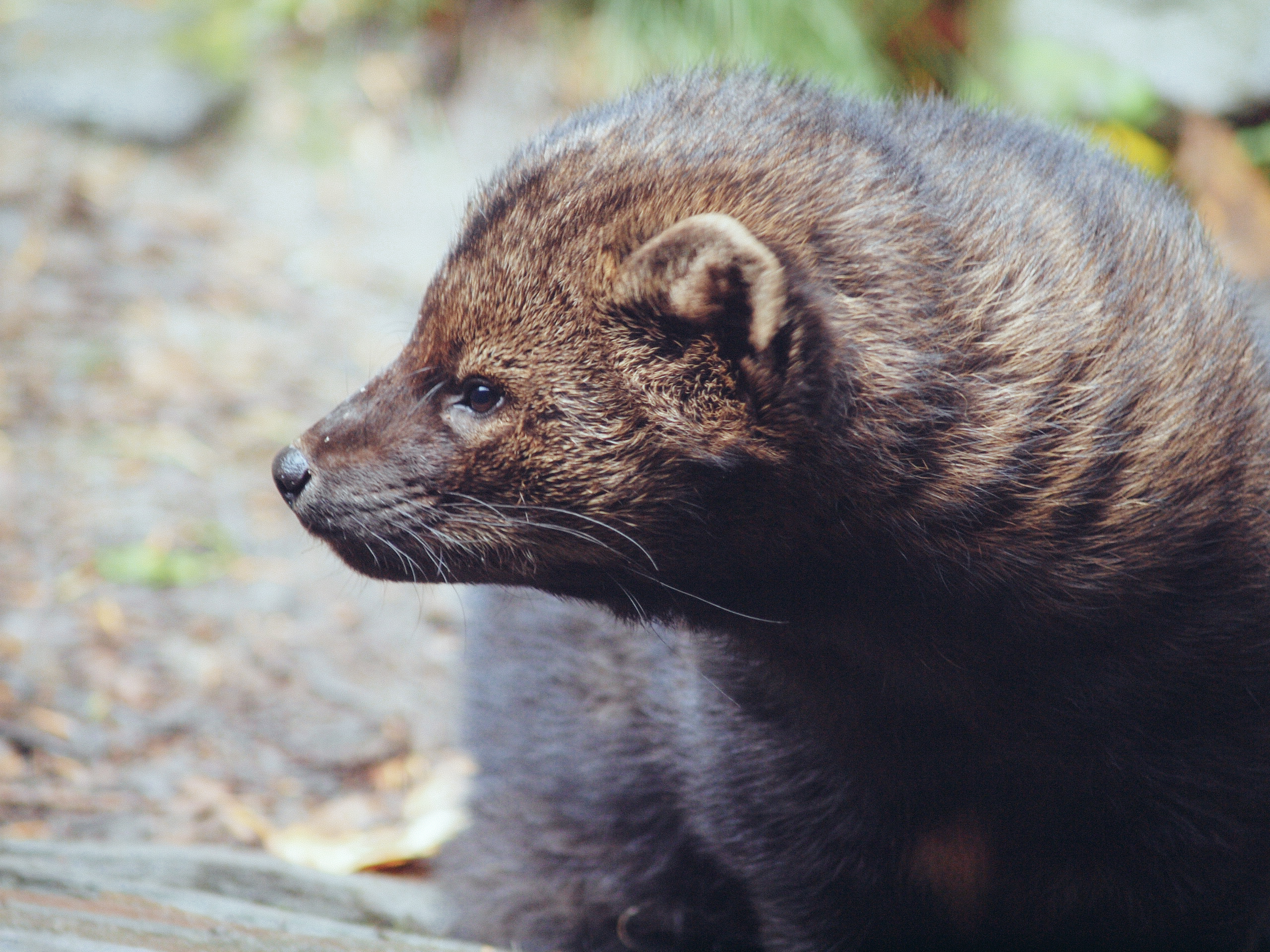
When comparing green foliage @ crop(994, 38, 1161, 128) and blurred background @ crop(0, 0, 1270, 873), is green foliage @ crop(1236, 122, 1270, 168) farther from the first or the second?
green foliage @ crop(994, 38, 1161, 128)

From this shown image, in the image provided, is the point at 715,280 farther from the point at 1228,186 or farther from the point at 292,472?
the point at 1228,186

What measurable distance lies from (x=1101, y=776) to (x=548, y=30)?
24.2 feet

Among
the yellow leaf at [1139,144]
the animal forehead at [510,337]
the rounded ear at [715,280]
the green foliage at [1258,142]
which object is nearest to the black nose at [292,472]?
the animal forehead at [510,337]

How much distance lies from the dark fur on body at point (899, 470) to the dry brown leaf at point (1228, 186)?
12.5 ft

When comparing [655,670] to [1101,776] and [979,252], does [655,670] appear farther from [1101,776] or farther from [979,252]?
[979,252]

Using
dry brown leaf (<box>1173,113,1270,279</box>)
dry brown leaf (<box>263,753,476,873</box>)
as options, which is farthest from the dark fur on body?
dry brown leaf (<box>1173,113,1270,279</box>)

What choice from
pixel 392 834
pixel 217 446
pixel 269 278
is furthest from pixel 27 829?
pixel 269 278

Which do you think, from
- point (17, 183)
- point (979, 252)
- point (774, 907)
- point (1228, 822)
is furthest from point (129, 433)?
point (1228, 822)

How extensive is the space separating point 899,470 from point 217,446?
4490 mm

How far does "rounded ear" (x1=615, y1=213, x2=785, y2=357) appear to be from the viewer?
2014mm

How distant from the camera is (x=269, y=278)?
24.9 ft

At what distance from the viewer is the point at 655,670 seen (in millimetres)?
3035

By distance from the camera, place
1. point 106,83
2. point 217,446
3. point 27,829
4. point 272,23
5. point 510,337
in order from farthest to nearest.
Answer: point 272,23, point 106,83, point 217,446, point 27,829, point 510,337

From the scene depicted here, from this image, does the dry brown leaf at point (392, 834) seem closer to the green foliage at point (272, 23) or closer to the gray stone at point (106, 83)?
the gray stone at point (106, 83)
